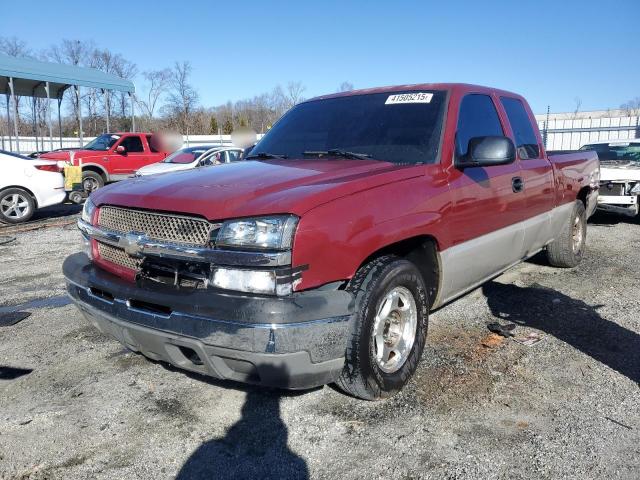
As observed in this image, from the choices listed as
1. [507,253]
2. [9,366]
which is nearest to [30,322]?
[9,366]

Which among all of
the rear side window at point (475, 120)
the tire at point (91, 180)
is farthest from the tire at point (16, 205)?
the rear side window at point (475, 120)

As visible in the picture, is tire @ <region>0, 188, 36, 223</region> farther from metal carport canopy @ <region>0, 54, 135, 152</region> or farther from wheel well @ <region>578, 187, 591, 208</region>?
metal carport canopy @ <region>0, 54, 135, 152</region>

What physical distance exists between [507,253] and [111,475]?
3269 mm

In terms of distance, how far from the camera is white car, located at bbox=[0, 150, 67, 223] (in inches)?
389

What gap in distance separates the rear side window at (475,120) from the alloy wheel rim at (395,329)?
1160 millimetres

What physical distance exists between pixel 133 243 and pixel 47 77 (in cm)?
1953

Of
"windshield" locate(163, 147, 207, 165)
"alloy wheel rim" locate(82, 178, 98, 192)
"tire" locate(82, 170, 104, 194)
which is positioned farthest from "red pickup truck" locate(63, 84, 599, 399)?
"tire" locate(82, 170, 104, 194)

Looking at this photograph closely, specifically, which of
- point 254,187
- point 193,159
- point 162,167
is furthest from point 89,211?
point 193,159

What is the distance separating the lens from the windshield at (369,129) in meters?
3.54

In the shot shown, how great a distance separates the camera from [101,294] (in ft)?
9.69

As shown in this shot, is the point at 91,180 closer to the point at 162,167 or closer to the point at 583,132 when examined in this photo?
the point at 162,167

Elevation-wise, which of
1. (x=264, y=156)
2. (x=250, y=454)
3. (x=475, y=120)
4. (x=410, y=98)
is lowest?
(x=250, y=454)

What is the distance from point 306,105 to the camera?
448cm

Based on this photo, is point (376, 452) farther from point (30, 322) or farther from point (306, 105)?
point (30, 322)
